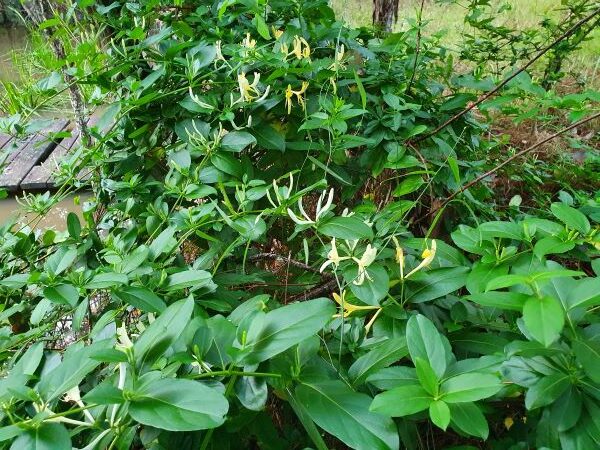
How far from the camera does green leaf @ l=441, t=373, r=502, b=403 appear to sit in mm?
338

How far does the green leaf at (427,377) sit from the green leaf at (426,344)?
2 cm

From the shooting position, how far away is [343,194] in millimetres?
880

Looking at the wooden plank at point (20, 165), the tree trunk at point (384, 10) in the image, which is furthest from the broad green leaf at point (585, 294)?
the wooden plank at point (20, 165)

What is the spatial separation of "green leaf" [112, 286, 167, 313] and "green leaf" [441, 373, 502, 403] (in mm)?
296

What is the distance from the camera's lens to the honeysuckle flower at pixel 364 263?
476mm

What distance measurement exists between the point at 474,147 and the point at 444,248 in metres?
0.54

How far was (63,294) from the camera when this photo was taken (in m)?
0.54

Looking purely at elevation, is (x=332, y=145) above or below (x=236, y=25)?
below

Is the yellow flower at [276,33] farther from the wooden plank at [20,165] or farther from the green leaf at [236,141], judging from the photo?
the wooden plank at [20,165]

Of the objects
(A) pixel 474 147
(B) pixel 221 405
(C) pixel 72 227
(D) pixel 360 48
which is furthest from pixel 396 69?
(B) pixel 221 405

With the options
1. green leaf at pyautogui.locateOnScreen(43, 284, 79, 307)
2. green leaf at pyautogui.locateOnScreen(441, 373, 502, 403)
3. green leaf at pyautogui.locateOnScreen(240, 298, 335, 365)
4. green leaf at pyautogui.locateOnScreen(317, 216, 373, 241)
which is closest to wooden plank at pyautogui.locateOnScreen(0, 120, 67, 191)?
green leaf at pyautogui.locateOnScreen(43, 284, 79, 307)

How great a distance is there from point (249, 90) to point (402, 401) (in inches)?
22.0

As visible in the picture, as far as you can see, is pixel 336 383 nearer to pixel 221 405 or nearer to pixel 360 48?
pixel 221 405

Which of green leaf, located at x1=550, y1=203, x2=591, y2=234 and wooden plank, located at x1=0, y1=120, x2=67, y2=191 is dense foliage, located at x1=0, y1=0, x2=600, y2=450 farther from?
wooden plank, located at x1=0, y1=120, x2=67, y2=191
